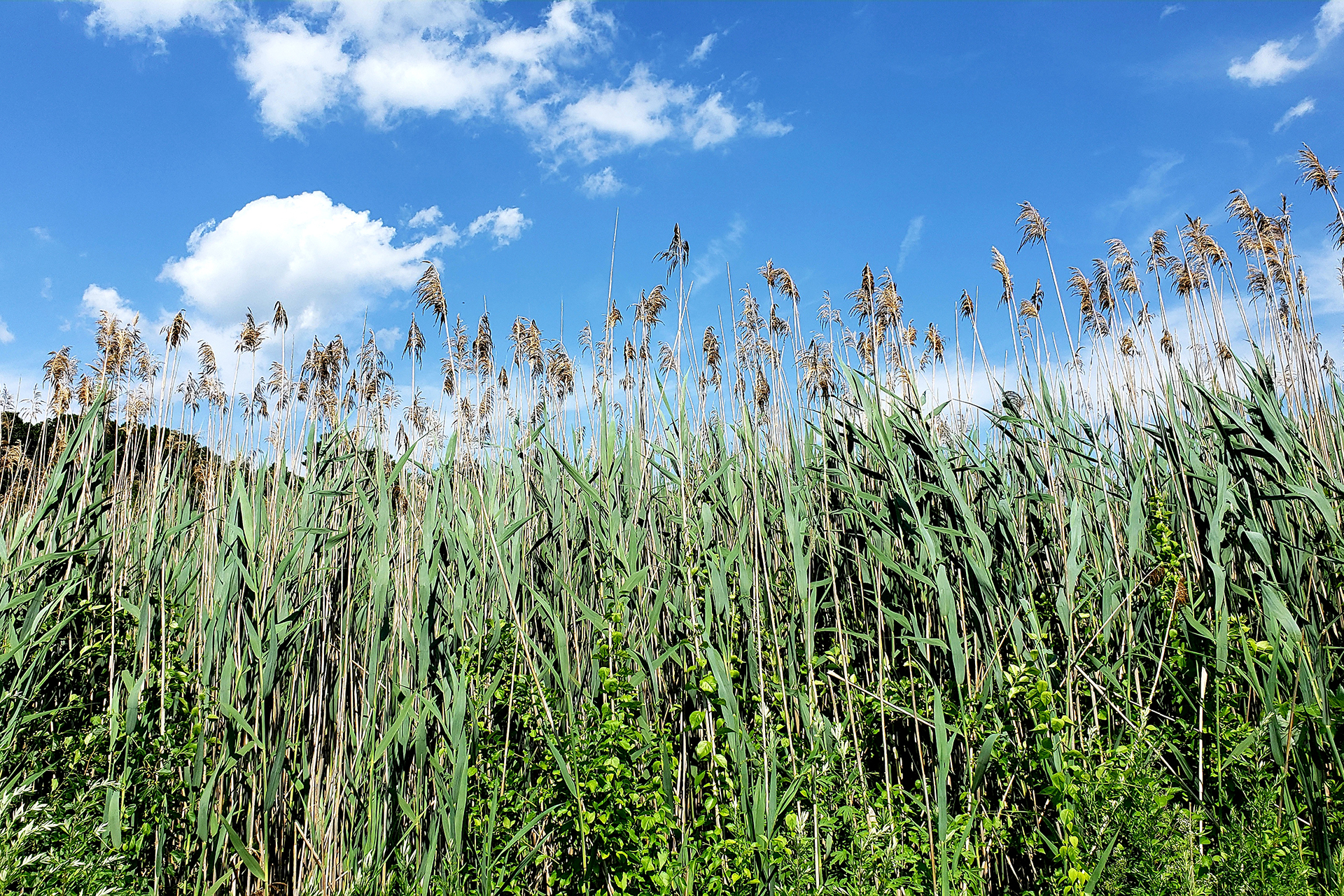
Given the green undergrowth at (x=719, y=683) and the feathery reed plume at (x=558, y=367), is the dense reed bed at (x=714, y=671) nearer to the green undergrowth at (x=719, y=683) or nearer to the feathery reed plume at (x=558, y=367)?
the green undergrowth at (x=719, y=683)

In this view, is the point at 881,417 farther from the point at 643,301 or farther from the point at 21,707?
the point at 21,707

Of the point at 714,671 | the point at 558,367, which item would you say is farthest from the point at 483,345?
the point at 714,671

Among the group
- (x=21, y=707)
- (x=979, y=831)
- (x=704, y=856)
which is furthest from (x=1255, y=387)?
(x=21, y=707)

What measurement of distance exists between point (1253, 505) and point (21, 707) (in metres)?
4.17

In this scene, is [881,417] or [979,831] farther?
[881,417]

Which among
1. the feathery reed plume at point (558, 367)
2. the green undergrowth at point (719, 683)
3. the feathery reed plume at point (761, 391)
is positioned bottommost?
the green undergrowth at point (719, 683)

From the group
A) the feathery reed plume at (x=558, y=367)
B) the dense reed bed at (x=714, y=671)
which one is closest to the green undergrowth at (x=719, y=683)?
the dense reed bed at (x=714, y=671)

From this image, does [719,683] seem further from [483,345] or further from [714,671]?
[483,345]

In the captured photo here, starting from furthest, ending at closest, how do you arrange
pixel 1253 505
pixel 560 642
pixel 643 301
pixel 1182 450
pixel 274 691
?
pixel 643 301, pixel 1182 450, pixel 1253 505, pixel 274 691, pixel 560 642

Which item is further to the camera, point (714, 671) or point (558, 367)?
point (558, 367)

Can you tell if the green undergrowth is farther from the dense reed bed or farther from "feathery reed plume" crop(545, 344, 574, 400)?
"feathery reed plume" crop(545, 344, 574, 400)

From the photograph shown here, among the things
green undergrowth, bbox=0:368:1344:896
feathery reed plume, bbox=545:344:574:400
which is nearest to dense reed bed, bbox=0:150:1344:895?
green undergrowth, bbox=0:368:1344:896

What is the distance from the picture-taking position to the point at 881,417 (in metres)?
2.33

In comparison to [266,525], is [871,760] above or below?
below
